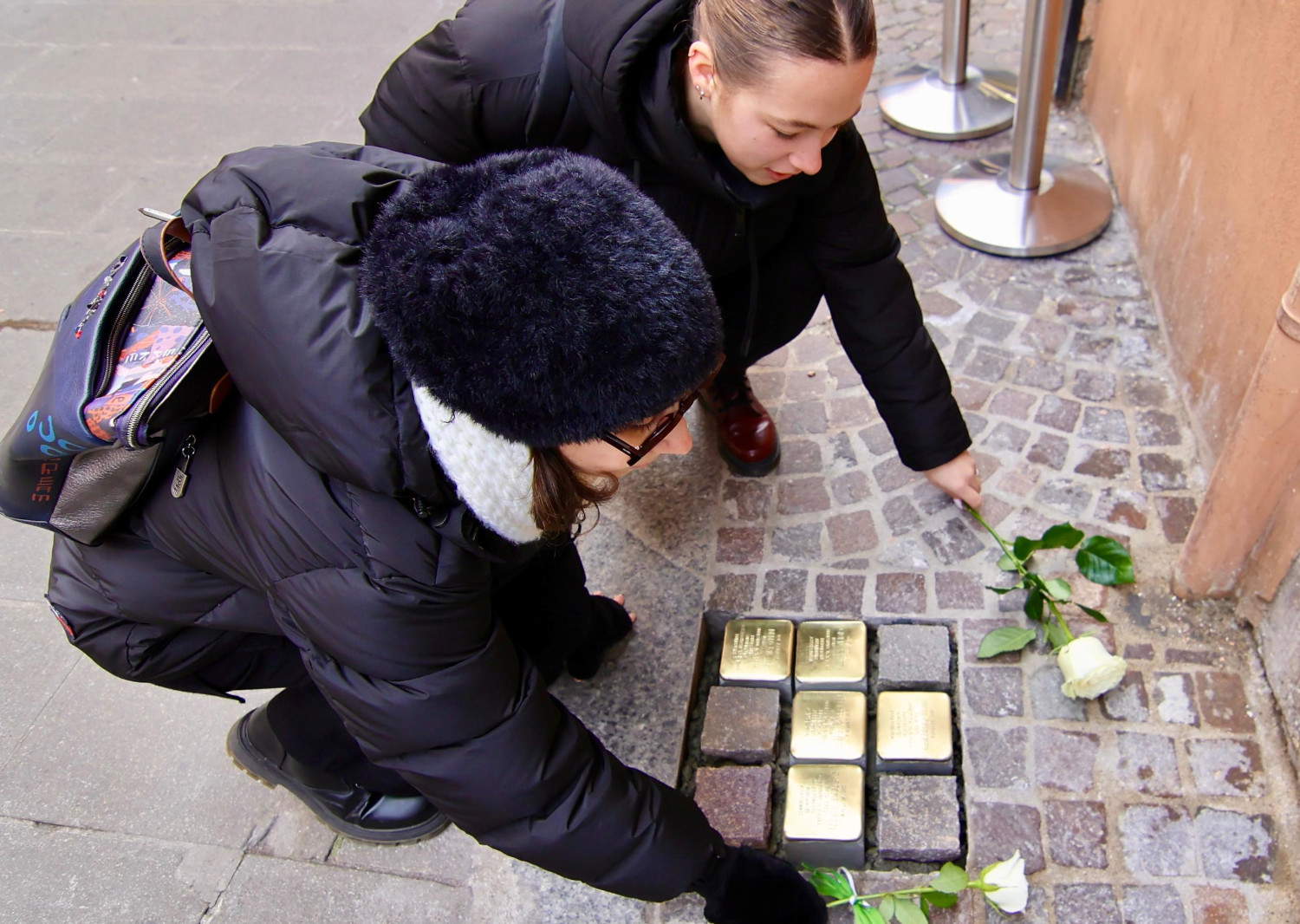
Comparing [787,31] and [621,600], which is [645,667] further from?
[787,31]

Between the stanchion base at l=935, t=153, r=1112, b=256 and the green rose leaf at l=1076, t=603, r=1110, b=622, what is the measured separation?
4.95 feet

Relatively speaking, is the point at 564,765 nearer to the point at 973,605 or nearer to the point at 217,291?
the point at 217,291

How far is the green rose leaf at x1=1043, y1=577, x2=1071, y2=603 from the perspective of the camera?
8.02 feet

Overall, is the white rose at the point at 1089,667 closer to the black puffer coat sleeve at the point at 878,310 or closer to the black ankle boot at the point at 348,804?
the black puffer coat sleeve at the point at 878,310

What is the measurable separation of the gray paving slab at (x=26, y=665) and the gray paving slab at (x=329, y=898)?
798 mm

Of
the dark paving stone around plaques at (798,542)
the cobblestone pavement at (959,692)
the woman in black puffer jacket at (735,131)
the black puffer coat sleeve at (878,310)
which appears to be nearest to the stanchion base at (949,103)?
the cobblestone pavement at (959,692)

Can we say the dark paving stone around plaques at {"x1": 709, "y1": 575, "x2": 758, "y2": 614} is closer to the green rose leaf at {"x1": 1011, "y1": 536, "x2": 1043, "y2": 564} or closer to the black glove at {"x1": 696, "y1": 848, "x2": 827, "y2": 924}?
the green rose leaf at {"x1": 1011, "y1": 536, "x2": 1043, "y2": 564}

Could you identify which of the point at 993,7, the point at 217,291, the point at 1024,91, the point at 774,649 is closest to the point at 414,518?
the point at 217,291

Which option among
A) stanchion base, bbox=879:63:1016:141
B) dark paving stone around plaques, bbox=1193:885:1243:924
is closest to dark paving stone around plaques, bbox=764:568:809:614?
dark paving stone around plaques, bbox=1193:885:1243:924

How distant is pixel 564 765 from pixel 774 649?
951 millimetres

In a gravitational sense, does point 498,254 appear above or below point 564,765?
above

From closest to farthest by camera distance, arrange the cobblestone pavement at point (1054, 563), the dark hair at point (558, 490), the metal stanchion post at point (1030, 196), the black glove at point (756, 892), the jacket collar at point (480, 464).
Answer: the jacket collar at point (480, 464) → the dark hair at point (558, 490) → the black glove at point (756, 892) → the cobblestone pavement at point (1054, 563) → the metal stanchion post at point (1030, 196)

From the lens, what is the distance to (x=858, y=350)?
2533 mm

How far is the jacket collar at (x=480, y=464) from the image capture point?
1.43 metres
